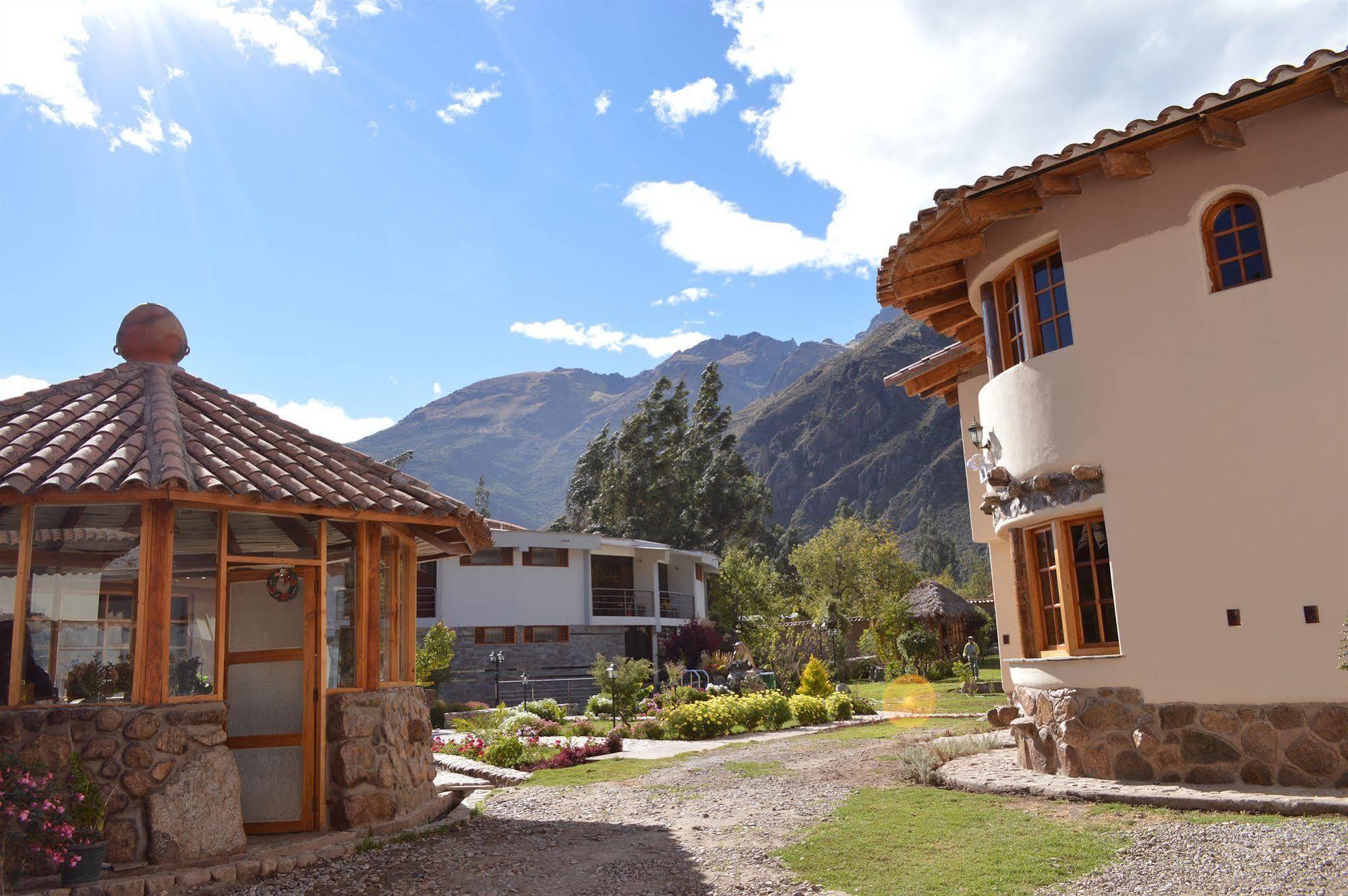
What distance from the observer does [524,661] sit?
3428 centimetres

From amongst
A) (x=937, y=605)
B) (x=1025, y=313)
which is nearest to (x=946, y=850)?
(x=1025, y=313)

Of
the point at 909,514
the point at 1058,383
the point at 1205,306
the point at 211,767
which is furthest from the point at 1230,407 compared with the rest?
the point at 909,514

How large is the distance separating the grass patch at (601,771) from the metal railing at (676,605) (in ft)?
84.5

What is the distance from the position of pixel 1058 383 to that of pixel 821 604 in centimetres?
2965

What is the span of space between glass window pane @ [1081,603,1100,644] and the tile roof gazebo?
611 centimetres

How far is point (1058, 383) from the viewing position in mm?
10047

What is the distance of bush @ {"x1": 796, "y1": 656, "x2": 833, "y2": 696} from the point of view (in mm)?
22234

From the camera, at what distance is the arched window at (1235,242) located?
8984 millimetres

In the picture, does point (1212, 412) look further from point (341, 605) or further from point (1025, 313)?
point (341, 605)

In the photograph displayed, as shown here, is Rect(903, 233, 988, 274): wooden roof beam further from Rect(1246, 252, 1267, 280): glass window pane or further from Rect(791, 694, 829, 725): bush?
Rect(791, 694, 829, 725): bush

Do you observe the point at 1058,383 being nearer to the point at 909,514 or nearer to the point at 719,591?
the point at 719,591

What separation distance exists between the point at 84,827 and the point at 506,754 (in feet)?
25.4

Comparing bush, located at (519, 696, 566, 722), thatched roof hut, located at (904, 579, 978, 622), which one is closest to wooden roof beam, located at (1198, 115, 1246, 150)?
bush, located at (519, 696, 566, 722)

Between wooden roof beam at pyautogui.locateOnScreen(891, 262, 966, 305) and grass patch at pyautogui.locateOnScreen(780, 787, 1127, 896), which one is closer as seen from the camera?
grass patch at pyautogui.locateOnScreen(780, 787, 1127, 896)
